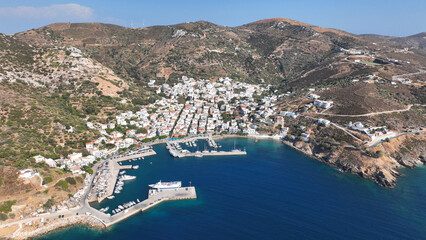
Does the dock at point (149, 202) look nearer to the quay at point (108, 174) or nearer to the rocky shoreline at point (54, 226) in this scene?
the rocky shoreline at point (54, 226)

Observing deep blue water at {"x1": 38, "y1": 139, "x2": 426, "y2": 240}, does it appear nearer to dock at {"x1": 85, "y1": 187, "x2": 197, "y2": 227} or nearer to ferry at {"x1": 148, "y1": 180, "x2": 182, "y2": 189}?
dock at {"x1": 85, "y1": 187, "x2": 197, "y2": 227}

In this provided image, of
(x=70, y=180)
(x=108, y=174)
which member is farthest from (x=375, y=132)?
(x=70, y=180)

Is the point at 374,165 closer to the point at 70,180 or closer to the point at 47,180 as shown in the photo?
the point at 70,180

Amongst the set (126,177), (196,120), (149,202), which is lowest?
(149,202)

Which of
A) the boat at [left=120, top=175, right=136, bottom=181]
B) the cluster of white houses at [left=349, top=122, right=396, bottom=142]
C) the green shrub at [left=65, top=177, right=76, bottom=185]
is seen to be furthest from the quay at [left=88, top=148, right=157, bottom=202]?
the cluster of white houses at [left=349, top=122, right=396, bottom=142]

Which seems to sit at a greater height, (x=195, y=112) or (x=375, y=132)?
(x=195, y=112)

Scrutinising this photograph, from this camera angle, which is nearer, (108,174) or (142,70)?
(108,174)

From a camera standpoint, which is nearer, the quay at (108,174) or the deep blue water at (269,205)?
the deep blue water at (269,205)

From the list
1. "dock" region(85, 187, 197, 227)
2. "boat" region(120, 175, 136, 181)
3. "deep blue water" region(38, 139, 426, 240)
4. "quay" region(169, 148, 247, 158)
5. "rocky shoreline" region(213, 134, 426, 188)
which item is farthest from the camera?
"quay" region(169, 148, 247, 158)

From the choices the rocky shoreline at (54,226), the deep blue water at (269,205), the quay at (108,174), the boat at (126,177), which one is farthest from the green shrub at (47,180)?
the boat at (126,177)
